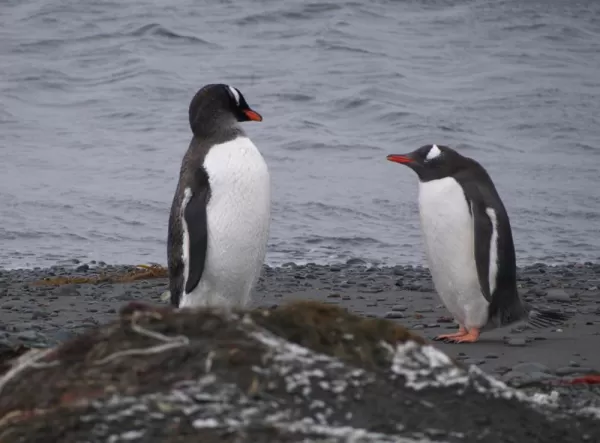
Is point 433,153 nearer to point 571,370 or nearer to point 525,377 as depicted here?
point 571,370

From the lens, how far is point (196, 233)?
6.67m

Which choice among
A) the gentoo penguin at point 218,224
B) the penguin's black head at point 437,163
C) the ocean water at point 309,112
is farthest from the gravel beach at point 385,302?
the ocean water at point 309,112

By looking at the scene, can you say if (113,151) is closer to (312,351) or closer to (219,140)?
(219,140)

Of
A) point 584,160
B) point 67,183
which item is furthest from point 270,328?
point 584,160

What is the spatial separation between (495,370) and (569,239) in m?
9.08

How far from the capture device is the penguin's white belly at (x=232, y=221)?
22.0ft

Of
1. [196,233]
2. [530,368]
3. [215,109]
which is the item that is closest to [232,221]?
[196,233]

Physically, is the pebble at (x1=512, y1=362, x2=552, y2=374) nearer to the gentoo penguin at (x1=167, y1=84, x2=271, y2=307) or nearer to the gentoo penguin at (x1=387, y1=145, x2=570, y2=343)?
the gentoo penguin at (x1=387, y1=145, x2=570, y2=343)

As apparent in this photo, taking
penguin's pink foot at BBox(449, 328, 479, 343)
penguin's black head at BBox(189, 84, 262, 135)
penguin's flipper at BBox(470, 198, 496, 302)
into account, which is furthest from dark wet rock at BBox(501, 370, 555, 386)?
penguin's black head at BBox(189, 84, 262, 135)

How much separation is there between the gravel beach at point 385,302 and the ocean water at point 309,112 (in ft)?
6.57

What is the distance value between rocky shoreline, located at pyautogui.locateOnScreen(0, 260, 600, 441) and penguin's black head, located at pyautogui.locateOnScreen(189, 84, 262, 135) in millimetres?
1228

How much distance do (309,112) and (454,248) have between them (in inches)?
685

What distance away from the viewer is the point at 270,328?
3.12 meters

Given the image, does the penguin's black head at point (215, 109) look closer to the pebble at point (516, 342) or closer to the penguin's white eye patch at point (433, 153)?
the penguin's white eye patch at point (433, 153)
